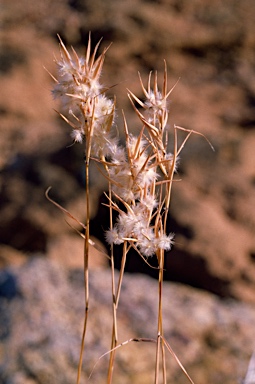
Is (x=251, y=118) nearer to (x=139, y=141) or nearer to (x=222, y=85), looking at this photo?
(x=222, y=85)

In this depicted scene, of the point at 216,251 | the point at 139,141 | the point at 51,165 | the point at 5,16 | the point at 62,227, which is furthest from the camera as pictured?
the point at 5,16

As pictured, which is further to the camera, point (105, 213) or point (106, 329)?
point (105, 213)

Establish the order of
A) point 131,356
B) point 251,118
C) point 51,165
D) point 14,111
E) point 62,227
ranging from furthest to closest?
point 14,111 < point 251,118 < point 51,165 < point 62,227 < point 131,356

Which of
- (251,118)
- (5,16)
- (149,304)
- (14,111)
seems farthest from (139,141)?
(5,16)

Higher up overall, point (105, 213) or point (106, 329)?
point (106, 329)
